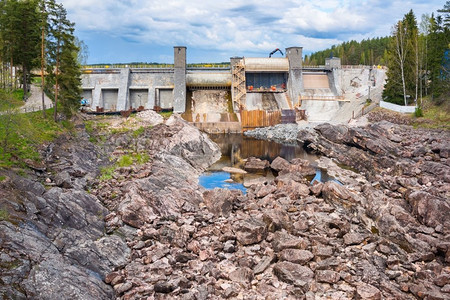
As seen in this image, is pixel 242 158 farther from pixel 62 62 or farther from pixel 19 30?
pixel 19 30

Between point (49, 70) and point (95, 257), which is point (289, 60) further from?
point (95, 257)

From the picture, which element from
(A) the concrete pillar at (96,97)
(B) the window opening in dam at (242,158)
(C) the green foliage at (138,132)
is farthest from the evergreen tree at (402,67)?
(A) the concrete pillar at (96,97)

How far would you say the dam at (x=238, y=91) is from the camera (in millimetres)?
61344

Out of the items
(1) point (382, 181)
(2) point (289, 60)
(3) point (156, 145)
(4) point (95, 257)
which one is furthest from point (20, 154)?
(2) point (289, 60)

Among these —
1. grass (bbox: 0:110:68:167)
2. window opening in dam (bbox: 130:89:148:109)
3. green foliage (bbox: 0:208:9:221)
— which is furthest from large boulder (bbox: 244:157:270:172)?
window opening in dam (bbox: 130:89:148:109)

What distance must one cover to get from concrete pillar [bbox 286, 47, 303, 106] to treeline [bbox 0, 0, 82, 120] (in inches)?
1540

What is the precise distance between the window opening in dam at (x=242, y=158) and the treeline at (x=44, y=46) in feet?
53.3

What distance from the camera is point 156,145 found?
39812mm

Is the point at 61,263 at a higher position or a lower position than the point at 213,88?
lower

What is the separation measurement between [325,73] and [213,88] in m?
22.5

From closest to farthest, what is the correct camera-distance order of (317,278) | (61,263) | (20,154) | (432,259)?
(61,263) < (317,278) < (432,259) < (20,154)

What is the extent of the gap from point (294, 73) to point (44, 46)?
4470 cm

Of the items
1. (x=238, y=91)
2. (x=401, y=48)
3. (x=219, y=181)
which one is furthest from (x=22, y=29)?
(x=401, y=48)

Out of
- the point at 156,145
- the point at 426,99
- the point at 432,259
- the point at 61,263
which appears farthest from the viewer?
the point at 426,99
